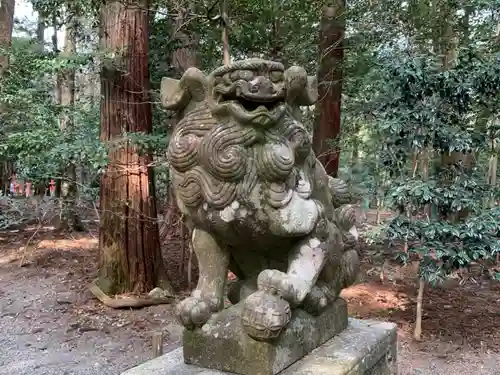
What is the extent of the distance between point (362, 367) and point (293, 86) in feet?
3.88

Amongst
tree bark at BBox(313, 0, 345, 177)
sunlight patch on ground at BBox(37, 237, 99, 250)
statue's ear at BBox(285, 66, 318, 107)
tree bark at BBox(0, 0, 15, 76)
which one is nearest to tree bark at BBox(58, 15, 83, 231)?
sunlight patch on ground at BBox(37, 237, 99, 250)

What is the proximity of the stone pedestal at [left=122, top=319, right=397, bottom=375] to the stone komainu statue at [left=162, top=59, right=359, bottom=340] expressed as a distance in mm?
187

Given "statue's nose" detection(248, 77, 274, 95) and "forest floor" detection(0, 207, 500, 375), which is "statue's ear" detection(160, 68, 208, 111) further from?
"forest floor" detection(0, 207, 500, 375)

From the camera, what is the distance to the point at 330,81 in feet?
18.4

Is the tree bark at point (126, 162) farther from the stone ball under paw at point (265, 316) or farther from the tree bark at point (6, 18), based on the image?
the tree bark at point (6, 18)

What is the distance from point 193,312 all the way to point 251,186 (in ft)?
1.74

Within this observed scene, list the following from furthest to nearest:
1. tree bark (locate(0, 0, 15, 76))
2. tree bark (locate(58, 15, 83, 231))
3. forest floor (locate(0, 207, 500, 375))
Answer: tree bark (locate(0, 0, 15, 76)), tree bark (locate(58, 15, 83, 231)), forest floor (locate(0, 207, 500, 375))

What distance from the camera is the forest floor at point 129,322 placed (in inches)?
180

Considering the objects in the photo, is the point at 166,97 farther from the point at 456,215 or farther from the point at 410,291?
the point at 410,291

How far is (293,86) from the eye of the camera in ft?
7.06

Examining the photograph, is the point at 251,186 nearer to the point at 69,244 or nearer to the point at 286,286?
the point at 286,286

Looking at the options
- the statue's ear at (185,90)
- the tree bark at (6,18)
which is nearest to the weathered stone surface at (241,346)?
the statue's ear at (185,90)

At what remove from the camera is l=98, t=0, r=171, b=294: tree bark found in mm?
5223

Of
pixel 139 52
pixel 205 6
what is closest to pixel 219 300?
pixel 205 6
